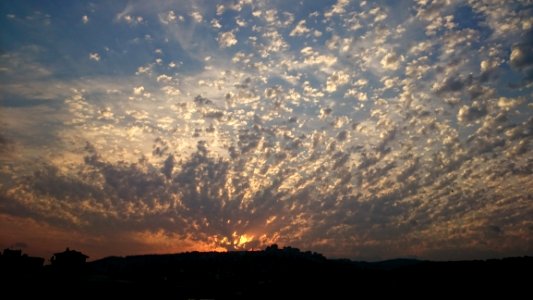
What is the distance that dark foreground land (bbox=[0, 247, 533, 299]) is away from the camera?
5175 cm

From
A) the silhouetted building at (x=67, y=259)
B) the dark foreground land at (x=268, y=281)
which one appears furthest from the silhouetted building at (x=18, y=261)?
the silhouetted building at (x=67, y=259)

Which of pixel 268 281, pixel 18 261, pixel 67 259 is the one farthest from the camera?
pixel 268 281

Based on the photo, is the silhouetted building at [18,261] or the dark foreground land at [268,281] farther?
the silhouetted building at [18,261]

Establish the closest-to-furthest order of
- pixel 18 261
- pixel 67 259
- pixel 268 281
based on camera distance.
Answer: pixel 67 259 < pixel 18 261 < pixel 268 281

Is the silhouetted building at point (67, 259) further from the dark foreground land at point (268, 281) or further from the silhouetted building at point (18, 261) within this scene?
the silhouetted building at point (18, 261)

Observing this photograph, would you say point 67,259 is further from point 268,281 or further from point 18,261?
point 268,281

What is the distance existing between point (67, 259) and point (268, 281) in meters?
48.2

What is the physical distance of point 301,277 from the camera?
103m

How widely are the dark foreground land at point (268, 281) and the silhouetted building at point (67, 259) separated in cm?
17

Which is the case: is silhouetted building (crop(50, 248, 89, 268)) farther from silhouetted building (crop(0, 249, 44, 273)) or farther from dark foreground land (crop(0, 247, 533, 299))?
silhouetted building (crop(0, 249, 44, 273))

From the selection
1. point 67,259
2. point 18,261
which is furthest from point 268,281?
point 18,261

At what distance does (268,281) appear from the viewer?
95062mm

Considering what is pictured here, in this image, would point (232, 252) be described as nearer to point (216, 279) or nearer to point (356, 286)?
point (216, 279)

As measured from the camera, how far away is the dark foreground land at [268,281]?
5175 cm
